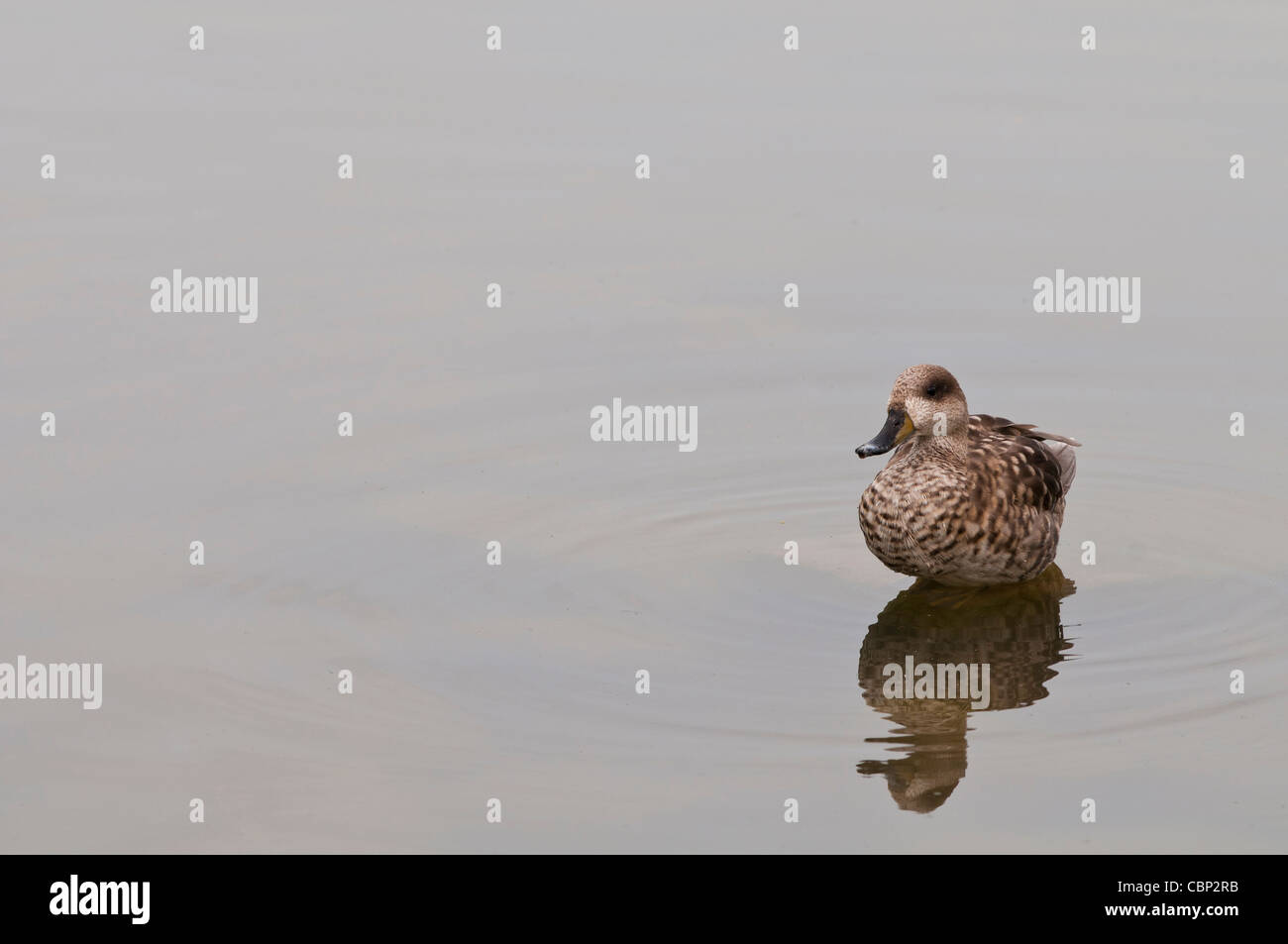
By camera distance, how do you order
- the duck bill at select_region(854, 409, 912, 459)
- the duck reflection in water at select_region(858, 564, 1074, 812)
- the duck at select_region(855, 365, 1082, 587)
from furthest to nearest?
the duck bill at select_region(854, 409, 912, 459) < the duck at select_region(855, 365, 1082, 587) < the duck reflection in water at select_region(858, 564, 1074, 812)

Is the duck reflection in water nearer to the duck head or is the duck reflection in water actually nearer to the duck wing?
the duck wing

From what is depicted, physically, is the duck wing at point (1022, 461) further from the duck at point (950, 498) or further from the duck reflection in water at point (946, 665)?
the duck reflection in water at point (946, 665)

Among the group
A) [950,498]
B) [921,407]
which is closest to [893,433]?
[921,407]

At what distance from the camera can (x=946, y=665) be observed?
9.35 meters

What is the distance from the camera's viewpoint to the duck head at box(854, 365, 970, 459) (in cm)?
1009

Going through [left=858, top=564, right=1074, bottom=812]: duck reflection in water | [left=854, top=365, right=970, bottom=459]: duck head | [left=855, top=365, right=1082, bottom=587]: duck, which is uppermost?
[left=854, top=365, right=970, bottom=459]: duck head

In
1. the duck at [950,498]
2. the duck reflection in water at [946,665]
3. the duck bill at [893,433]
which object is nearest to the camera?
the duck reflection in water at [946,665]

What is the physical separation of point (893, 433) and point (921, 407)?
0.67 feet

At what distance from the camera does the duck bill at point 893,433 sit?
1005cm

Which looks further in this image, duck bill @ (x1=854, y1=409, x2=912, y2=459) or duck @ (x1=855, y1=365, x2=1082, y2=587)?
duck bill @ (x1=854, y1=409, x2=912, y2=459)

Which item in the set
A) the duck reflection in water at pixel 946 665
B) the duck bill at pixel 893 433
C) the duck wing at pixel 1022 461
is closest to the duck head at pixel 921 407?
the duck bill at pixel 893 433

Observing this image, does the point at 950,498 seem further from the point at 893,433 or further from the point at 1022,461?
the point at 1022,461

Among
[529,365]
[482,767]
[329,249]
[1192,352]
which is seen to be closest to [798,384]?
[529,365]

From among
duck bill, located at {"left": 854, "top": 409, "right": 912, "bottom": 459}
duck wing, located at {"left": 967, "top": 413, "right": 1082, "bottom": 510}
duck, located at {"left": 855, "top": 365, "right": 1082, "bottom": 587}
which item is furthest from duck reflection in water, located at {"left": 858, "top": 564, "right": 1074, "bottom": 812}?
duck bill, located at {"left": 854, "top": 409, "right": 912, "bottom": 459}
